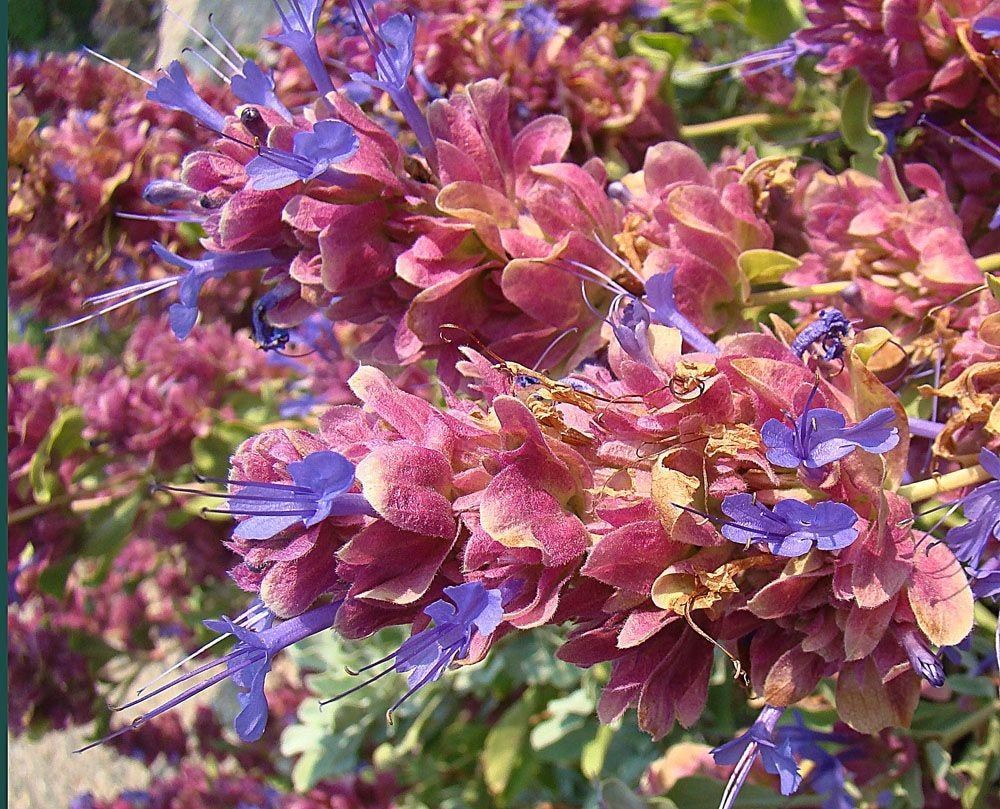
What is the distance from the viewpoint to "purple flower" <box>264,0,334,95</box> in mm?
723

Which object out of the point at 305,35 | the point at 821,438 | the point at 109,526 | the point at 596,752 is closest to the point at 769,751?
the point at 821,438

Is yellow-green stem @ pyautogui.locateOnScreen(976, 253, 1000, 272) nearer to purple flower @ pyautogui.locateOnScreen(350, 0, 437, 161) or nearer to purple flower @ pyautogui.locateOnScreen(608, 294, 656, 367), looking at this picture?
purple flower @ pyautogui.locateOnScreen(608, 294, 656, 367)

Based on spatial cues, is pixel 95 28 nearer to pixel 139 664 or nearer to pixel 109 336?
pixel 109 336

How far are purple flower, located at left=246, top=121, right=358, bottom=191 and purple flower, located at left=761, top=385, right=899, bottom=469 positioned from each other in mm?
304

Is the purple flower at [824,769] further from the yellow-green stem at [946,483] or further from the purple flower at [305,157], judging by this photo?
the purple flower at [305,157]

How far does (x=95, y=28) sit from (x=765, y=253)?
3.57 metres

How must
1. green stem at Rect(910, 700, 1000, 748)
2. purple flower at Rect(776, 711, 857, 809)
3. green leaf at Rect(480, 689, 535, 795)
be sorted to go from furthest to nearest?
green leaf at Rect(480, 689, 535, 795)
green stem at Rect(910, 700, 1000, 748)
purple flower at Rect(776, 711, 857, 809)

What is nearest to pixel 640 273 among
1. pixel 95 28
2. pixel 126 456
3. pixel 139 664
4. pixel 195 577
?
pixel 126 456

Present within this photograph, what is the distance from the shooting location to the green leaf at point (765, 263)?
2.49 feet

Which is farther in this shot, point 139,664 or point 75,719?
point 139,664

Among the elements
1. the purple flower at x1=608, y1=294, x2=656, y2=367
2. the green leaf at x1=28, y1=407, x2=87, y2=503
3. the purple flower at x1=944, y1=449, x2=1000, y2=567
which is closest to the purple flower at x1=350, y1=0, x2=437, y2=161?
the purple flower at x1=608, y1=294, x2=656, y2=367

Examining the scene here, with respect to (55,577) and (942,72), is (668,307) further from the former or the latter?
(55,577)

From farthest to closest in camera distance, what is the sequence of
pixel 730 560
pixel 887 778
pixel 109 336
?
pixel 109 336 < pixel 887 778 < pixel 730 560

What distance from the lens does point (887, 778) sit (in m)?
1.08
